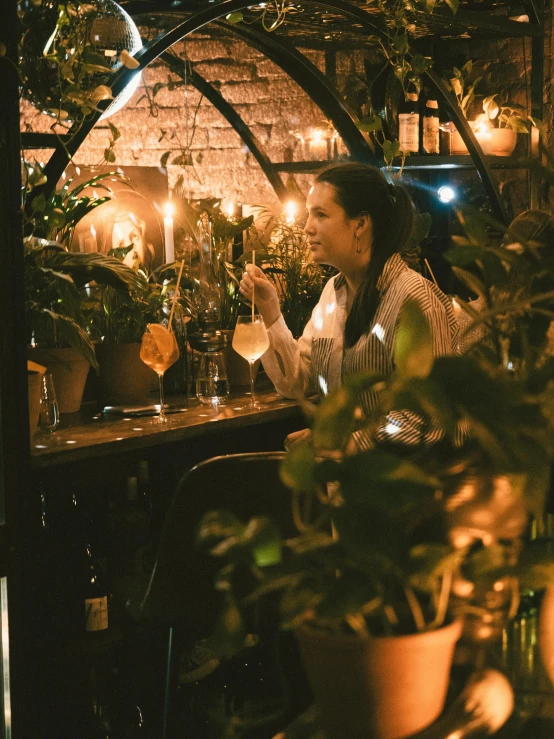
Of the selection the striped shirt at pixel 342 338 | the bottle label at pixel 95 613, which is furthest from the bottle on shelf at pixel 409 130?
the bottle label at pixel 95 613

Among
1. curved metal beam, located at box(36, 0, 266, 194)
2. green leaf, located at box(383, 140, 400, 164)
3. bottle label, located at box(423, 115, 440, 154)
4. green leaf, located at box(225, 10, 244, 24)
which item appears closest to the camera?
curved metal beam, located at box(36, 0, 266, 194)

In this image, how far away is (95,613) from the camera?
7.72ft

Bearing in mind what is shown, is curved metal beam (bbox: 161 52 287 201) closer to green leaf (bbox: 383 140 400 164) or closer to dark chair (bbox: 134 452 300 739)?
green leaf (bbox: 383 140 400 164)

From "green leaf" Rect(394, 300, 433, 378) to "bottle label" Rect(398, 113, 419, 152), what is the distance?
10.1 feet

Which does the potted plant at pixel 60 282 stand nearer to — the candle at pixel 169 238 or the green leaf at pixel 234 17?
the candle at pixel 169 238

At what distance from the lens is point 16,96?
1.98 metres

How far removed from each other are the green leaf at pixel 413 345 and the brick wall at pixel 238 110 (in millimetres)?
3029

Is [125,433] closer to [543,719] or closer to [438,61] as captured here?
[543,719]

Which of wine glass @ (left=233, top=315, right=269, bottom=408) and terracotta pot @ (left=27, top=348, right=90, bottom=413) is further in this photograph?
wine glass @ (left=233, top=315, right=269, bottom=408)

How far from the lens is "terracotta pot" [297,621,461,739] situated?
708 millimetres

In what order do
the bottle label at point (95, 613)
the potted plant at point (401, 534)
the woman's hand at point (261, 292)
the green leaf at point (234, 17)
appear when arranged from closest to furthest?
the potted plant at point (401, 534) → the bottle label at point (95, 613) → the woman's hand at point (261, 292) → the green leaf at point (234, 17)

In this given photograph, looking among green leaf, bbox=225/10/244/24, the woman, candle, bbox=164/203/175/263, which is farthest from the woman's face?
green leaf, bbox=225/10/244/24

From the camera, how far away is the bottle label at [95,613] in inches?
92.4

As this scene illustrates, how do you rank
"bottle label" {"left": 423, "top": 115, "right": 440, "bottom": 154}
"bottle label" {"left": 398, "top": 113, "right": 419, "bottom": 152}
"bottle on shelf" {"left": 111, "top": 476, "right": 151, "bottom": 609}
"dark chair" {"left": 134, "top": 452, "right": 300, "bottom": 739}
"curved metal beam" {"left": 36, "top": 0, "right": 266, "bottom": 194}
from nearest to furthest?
"dark chair" {"left": 134, "top": 452, "right": 300, "bottom": 739} < "curved metal beam" {"left": 36, "top": 0, "right": 266, "bottom": 194} < "bottle on shelf" {"left": 111, "top": 476, "right": 151, "bottom": 609} < "bottle label" {"left": 398, "top": 113, "right": 419, "bottom": 152} < "bottle label" {"left": 423, "top": 115, "right": 440, "bottom": 154}
